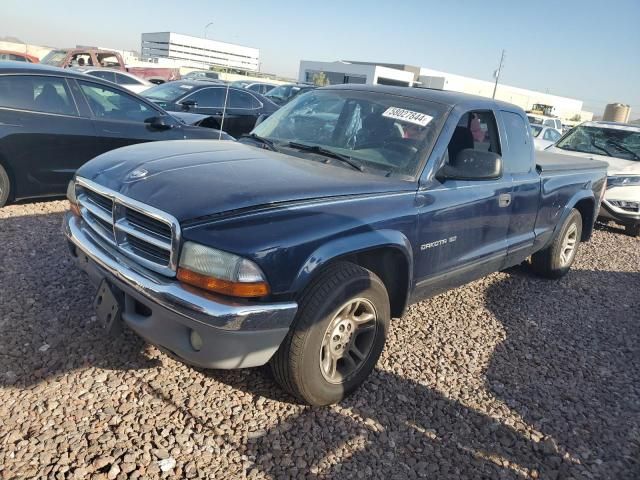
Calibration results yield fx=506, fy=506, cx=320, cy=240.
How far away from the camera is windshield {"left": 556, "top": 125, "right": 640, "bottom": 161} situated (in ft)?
28.2

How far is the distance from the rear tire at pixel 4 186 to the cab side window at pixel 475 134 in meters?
4.41

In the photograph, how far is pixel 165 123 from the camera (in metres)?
6.23

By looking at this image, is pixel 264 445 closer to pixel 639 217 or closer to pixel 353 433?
pixel 353 433

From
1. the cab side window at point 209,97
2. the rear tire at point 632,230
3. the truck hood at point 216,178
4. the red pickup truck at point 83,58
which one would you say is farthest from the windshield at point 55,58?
the rear tire at point 632,230

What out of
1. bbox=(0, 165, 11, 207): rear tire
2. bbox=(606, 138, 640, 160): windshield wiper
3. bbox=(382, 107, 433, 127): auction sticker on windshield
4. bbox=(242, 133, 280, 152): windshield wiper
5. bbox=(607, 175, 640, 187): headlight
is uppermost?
bbox=(382, 107, 433, 127): auction sticker on windshield

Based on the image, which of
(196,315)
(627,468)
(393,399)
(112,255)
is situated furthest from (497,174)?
(112,255)

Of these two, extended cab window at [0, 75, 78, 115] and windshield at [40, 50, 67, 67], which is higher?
windshield at [40, 50, 67, 67]

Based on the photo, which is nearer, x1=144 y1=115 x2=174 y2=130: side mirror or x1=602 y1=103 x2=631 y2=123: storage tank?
x1=144 y1=115 x2=174 y2=130: side mirror

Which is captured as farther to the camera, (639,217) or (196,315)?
(639,217)

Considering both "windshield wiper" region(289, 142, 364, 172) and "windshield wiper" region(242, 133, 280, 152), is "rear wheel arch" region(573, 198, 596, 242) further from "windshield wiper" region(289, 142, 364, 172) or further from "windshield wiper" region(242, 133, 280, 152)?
"windshield wiper" region(242, 133, 280, 152)

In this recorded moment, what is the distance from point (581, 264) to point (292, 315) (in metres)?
5.29

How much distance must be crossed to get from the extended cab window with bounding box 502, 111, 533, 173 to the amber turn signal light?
8.63 feet

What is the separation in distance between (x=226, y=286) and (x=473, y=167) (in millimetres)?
1914

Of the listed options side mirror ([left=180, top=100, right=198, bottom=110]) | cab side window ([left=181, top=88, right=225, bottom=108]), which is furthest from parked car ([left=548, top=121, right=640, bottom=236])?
side mirror ([left=180, top=100, right=198, bottom=110])
